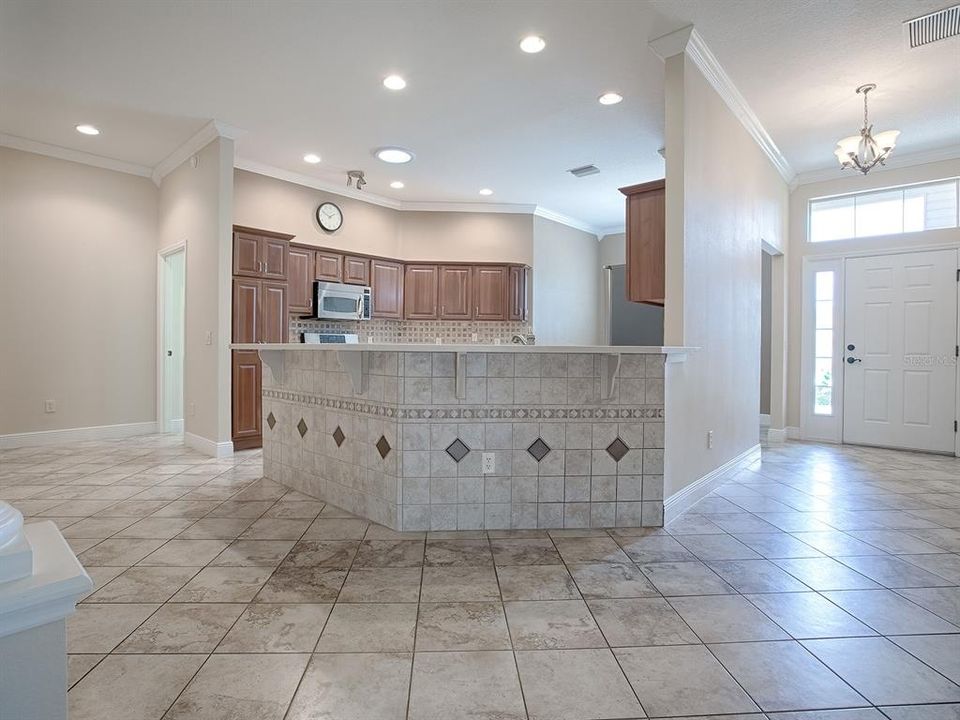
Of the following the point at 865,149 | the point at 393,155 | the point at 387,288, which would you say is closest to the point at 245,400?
the point at 387,288

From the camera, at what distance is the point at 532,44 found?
10.6 feet

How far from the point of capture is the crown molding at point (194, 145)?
178 inches

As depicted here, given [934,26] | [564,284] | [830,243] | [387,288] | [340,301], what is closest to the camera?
[934,26]

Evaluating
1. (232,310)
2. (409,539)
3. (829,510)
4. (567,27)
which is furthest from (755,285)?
(232,310)

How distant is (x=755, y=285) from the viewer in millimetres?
4570

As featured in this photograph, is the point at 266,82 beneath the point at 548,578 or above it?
above

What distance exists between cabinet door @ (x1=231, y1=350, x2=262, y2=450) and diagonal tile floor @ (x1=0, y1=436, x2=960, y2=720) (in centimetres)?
147

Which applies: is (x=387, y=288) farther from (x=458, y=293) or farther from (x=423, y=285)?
(x=458, y=293)

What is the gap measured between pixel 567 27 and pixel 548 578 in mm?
2964

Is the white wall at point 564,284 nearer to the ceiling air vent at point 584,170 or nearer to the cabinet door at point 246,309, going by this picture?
the ceiling air vent at point 584,170

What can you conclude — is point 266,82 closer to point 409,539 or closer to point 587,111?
point 587,111

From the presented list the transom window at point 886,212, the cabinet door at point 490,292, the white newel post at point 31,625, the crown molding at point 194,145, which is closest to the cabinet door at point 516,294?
the cabinet door at point 490,292

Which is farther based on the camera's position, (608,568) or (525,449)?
(525,449)

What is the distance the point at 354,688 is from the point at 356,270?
17.2 ft
